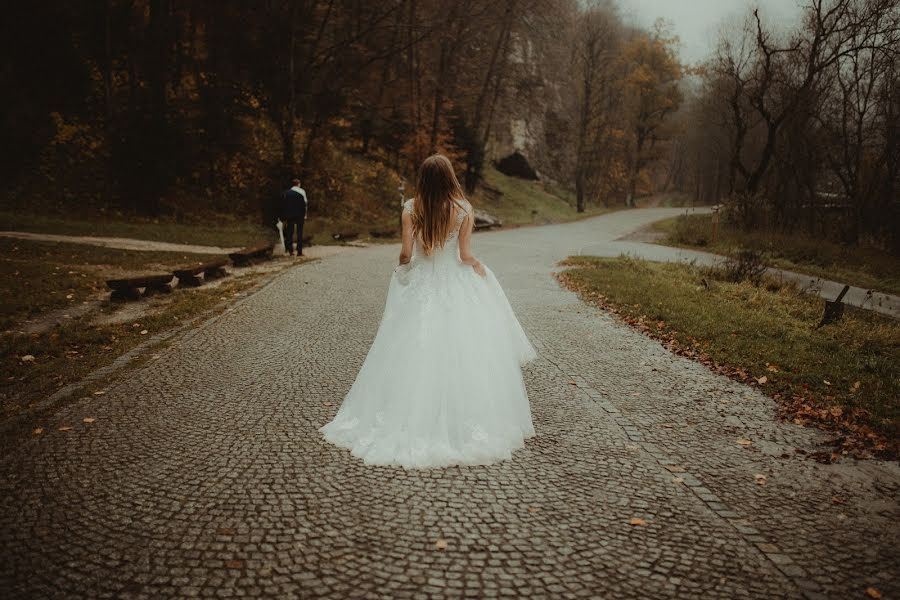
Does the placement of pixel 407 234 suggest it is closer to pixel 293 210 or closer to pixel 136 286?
pixel 136 286

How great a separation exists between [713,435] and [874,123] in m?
24.6

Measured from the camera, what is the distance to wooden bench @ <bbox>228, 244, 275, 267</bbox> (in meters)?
13.3

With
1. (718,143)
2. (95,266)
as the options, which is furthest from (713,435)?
(718,143)

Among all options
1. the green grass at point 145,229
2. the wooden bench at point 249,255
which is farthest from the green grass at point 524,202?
the wooden bench at point 249,255

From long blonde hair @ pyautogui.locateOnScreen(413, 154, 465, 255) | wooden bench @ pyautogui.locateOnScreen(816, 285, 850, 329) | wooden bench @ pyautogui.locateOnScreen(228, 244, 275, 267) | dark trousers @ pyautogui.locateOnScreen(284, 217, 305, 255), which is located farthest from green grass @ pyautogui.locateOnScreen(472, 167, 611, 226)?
long blonde hair @ pyautogui.locateOnScreen(413, 154, 465, 255)

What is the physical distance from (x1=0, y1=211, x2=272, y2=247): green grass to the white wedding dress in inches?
559

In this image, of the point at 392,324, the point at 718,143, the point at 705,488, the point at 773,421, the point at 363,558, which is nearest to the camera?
the point at 363,558

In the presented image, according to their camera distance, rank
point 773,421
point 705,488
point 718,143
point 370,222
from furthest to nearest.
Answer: point 718,143 → point 370,222 → point 773,421 → point 705,488

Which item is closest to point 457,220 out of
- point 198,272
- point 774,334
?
point 774,334

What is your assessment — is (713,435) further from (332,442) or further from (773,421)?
(332,442)

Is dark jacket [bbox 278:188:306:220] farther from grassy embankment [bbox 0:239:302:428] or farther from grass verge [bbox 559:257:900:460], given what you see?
grass verge [bbox 559:257:900:460]

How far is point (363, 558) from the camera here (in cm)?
292

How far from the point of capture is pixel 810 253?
19.4 metres

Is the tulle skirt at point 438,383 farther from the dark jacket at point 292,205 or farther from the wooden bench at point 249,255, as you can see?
the dark jacket at point 292,205
